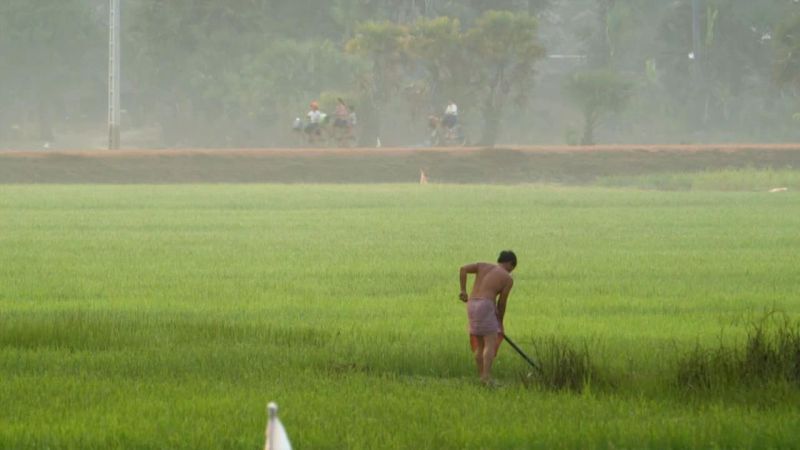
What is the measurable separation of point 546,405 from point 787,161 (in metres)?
35.1

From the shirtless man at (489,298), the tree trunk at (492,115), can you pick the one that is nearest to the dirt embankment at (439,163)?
the tree trunk at (492,115)

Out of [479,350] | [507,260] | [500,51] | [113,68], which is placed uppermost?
[500,51]

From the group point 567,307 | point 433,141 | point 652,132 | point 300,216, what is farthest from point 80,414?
point 652,132

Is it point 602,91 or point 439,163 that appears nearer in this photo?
point 439,163

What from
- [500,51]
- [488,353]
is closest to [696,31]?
[500,51]

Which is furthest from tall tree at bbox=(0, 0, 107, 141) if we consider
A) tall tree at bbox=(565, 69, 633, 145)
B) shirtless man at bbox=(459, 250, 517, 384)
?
shirtless man at bbox=(459, 250, 517, 384)

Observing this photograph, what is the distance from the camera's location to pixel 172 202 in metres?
35.3

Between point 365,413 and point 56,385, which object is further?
point 56,385

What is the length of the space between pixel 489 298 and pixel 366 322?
4.47 metres

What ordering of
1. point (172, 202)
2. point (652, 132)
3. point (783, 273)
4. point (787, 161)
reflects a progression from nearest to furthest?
point (783, 273)
point (172, 202)
point (787, 161)
point (652, 132)

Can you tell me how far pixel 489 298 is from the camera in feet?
34.7

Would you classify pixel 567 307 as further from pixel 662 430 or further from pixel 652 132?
pixel 652 132

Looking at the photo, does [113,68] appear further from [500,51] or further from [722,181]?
[500,51]

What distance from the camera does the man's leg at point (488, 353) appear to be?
422 inches
